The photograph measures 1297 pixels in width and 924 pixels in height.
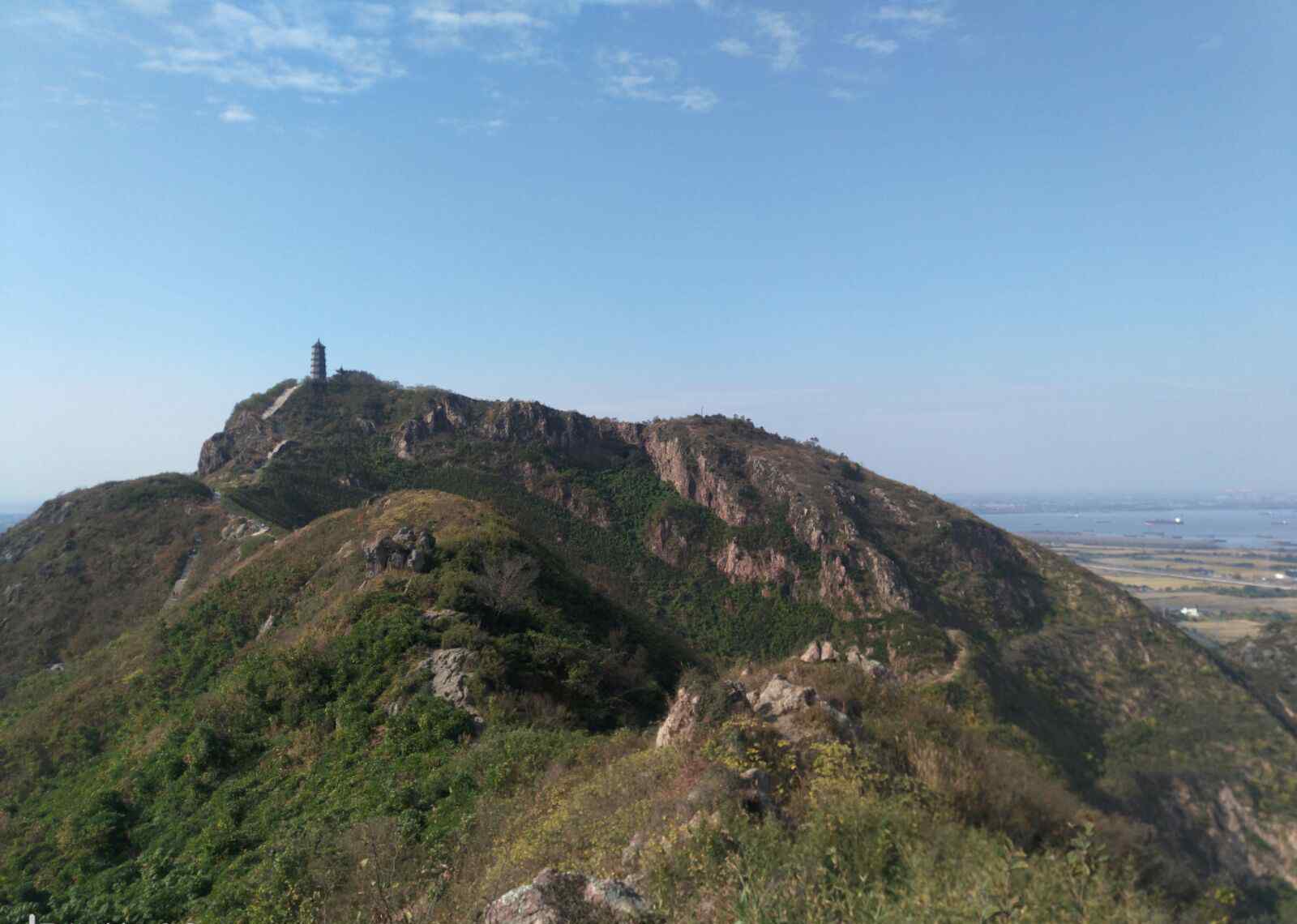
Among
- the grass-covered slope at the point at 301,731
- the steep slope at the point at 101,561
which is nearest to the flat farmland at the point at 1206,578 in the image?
the grass-covered slope at the point at 301,731

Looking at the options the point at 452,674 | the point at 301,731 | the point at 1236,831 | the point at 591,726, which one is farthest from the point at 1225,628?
the point at 301,731

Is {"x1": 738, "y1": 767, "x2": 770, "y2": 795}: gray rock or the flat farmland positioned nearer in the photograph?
{"x1": 738, "y1": 767, "x2": 770, "y2": 795}: gray rock

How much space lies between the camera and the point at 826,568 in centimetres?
4756

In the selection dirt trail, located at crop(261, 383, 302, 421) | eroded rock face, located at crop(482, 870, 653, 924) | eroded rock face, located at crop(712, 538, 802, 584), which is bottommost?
eroded rock face, located at crop(712, 538, 802, 584)

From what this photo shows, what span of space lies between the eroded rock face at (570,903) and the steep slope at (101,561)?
30.4m

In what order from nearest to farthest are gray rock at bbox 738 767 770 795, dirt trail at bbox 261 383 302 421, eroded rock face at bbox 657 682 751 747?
gray rock at bbox 738 767 770 795
eroded rock face at bbox 657 682 751 747
dirt trail at bbox 261 383 302 421

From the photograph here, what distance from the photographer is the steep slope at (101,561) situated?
29562mm

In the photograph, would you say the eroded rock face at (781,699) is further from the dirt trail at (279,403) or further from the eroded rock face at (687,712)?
the dirt trail at (279,403)

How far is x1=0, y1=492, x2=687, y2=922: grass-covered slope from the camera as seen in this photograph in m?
9.13

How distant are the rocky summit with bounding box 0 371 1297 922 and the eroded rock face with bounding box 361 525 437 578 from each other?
4.5 inches

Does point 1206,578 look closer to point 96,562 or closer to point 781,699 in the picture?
point 781,699

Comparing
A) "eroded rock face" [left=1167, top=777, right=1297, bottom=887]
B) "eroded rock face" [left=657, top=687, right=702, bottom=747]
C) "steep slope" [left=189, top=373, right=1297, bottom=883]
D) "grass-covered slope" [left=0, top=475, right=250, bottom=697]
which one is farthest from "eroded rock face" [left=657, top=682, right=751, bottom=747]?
"eroded rock face" [left=1167, top=777, right=1297, bottom=887]

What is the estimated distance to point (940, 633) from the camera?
40062mm

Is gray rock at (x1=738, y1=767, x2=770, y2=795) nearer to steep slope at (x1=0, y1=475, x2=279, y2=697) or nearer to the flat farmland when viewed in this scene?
steep slope at (x1=0, y1=475, x2=279, y2=697)
